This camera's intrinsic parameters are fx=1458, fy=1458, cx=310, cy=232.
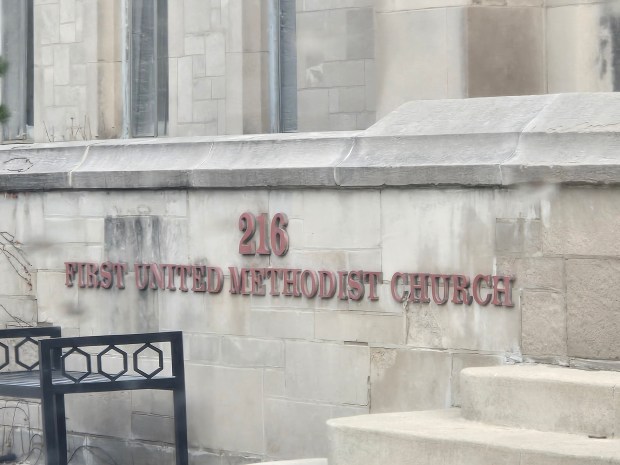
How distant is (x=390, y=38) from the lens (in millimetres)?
11172

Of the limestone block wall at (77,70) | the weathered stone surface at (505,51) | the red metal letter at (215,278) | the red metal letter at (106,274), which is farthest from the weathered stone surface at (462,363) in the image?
the limestone block wall at (77,70)

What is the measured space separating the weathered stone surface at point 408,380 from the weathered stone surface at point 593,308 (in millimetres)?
860

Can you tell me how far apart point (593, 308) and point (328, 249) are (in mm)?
1897

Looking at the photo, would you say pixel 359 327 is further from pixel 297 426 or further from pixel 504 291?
pixel 504 291

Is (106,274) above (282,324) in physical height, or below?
above

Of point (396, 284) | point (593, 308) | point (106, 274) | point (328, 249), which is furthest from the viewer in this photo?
point (106, 274)

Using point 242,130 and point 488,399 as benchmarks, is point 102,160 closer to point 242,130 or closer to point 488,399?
point 242,130

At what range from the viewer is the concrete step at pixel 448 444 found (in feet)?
21.2

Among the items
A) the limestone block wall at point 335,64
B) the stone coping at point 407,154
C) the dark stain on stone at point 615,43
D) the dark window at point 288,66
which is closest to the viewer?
the stone coping at point 407,154

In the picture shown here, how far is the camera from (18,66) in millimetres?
14562

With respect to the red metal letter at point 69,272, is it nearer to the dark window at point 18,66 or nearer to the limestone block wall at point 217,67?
the limestone block wall at point 217,67

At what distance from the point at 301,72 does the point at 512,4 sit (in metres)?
2.07

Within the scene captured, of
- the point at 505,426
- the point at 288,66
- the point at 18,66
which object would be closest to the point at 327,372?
the point at 505,426

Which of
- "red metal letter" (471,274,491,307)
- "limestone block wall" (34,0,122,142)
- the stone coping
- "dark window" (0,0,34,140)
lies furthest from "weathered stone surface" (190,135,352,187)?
"dark window" (0,0,34,140)
